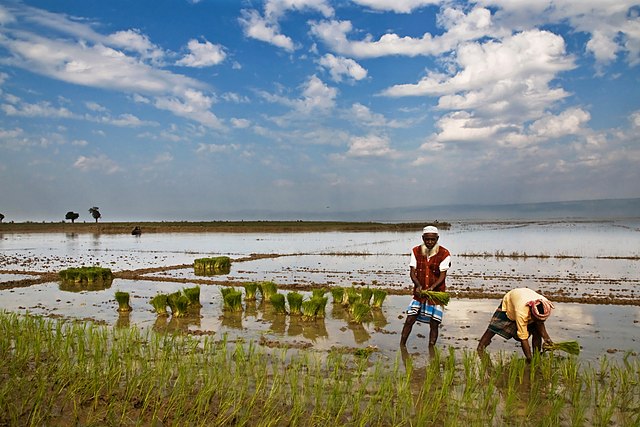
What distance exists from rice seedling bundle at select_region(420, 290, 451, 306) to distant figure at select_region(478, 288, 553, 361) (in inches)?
24.4

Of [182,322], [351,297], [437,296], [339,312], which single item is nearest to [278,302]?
[339,312]

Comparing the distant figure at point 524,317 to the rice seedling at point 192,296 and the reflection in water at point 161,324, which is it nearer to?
the reflection in water at point 161,324

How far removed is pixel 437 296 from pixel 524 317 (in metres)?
1.00

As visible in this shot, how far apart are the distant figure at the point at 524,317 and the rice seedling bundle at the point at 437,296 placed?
0.62m

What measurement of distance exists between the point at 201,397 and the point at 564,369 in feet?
12.0

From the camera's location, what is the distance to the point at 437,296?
585cm

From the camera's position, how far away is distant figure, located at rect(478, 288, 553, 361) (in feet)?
17.1

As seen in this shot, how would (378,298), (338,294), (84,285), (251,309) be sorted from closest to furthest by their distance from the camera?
(378,298), (251,309), (338,294), (84,285)

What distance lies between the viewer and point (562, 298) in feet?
33.3

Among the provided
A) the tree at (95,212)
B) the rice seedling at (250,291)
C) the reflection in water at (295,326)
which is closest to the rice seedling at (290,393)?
the reflection in water at (295,326)

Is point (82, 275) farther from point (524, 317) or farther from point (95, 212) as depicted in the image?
point (95, 212)

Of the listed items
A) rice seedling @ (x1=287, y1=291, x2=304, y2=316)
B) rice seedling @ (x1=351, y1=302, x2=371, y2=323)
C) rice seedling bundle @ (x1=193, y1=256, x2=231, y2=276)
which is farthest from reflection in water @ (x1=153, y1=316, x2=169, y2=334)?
rice seedling bundle @ (x1=193, y1=256, x2=231, y2=276)

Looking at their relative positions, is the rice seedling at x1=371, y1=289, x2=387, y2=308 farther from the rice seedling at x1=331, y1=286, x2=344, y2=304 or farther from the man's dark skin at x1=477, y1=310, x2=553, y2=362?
the man's dark skin at x1=477, y1=310, x2=553, y2=362

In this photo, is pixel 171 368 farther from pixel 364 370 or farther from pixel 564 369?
pixel 564 369
